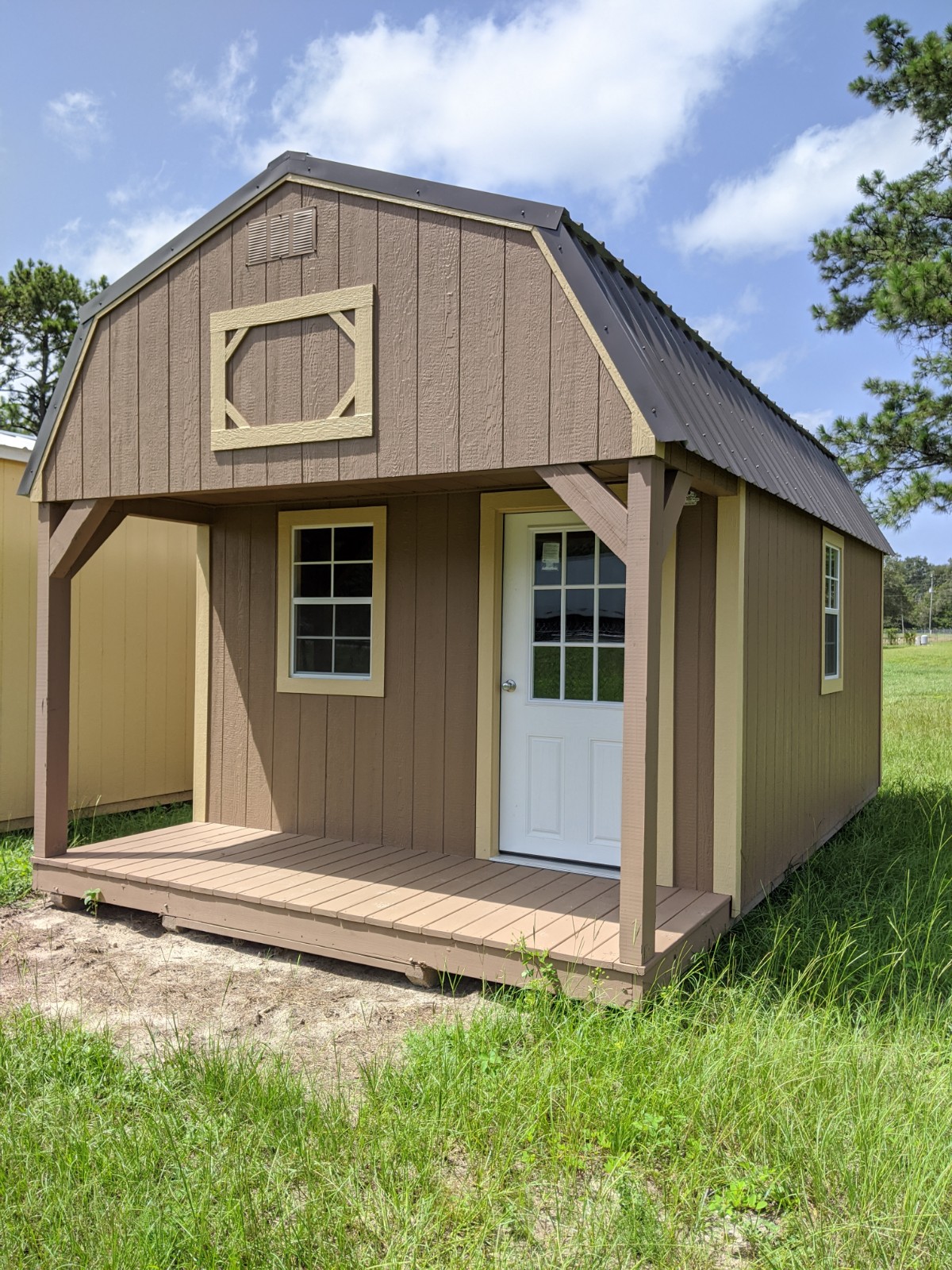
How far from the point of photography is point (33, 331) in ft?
61.9

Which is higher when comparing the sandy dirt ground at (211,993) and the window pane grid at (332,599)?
the window pane grid at (332,599)

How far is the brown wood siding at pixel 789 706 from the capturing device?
15.5 ft

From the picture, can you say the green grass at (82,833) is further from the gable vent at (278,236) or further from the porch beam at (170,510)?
the gable vent at (278,236)

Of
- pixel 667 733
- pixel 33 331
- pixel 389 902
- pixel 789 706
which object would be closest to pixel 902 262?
pixel 789 706

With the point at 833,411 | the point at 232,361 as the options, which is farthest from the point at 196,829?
the point at 833,411

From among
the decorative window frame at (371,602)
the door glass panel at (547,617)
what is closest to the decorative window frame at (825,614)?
the door glass panel at (547,617)

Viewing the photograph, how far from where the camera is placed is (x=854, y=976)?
405 cm

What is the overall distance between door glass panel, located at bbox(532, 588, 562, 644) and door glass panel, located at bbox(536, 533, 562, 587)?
62 millimetres

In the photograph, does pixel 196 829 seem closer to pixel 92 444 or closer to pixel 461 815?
pixel 461 815

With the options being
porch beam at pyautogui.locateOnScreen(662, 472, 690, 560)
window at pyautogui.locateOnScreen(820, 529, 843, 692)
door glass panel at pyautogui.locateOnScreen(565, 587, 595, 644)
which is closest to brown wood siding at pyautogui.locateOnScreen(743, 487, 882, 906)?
window at pyautogui.locateOnScreen(820, 529, 843, 692)

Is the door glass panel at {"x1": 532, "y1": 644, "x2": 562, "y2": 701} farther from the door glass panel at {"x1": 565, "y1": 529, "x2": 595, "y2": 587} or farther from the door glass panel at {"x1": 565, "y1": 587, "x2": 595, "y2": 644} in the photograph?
the door glass panel at {"x1": 565, "y1": 529, "x2": 595, "y2": 587}

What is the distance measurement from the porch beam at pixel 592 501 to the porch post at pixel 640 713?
0.05 m

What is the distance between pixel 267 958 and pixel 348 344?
2902 mm

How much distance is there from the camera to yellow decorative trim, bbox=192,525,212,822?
6152 millimetres
